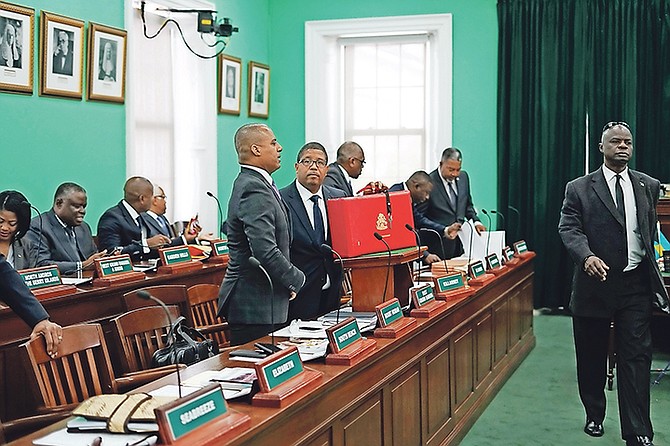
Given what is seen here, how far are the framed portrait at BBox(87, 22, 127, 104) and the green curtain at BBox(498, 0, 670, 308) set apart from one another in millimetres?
3612

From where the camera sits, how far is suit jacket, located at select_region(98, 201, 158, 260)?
603cm

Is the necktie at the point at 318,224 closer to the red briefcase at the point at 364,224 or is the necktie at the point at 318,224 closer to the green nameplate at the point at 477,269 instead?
the red briefcase at the point at 364,224

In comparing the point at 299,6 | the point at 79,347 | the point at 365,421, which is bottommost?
the point at 365,421

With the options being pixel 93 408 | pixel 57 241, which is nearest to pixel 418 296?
pixel 93 408

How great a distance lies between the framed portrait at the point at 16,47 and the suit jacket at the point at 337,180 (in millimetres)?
2086

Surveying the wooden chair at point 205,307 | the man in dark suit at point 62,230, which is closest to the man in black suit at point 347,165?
the wooden chair at point 205,307

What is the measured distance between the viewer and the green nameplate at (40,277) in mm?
4219

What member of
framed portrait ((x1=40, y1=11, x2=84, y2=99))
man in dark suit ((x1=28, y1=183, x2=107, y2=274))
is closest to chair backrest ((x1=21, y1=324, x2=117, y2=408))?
man in dark suit ((x1=28, y1=183, x2=107, y2=274))

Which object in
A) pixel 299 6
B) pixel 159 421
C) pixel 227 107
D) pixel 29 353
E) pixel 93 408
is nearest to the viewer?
pixel 159 421

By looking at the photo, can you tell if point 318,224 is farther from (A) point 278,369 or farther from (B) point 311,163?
(A) point 278,369

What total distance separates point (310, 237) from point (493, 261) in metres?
1.78

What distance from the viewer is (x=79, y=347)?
3188 mm

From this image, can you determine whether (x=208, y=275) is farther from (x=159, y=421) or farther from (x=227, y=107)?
(x=159, y=421)

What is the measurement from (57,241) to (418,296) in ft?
7.68
